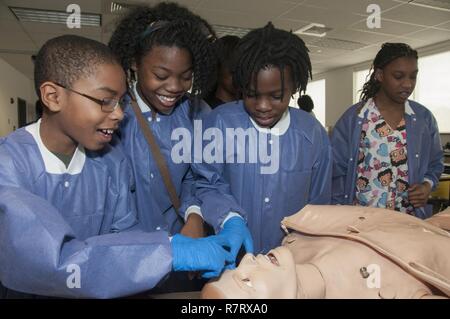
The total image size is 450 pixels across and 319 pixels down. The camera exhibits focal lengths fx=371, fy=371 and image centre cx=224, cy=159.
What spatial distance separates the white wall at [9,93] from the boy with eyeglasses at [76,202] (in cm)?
751

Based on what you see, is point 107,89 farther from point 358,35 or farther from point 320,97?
point 320,97

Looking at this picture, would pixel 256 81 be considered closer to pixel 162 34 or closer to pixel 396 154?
pixel 162 34

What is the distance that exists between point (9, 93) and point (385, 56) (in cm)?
967

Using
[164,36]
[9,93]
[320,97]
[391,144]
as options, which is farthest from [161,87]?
[320,97]

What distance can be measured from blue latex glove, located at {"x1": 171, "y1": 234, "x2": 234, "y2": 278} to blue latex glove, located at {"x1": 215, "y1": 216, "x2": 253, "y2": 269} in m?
0.08

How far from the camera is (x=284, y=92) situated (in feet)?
4.42

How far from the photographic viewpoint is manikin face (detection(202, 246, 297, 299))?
71 cm

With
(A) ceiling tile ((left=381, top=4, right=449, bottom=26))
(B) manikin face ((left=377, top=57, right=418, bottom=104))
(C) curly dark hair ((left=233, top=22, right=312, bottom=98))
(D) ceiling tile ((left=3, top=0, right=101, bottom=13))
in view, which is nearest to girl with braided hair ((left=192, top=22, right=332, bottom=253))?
(C) curly dark hair ((left=233, top=22, right=312, bottom=98))

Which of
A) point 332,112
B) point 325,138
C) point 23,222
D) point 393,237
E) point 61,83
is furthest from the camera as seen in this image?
point 332,112

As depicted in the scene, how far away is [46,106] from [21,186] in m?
0.24

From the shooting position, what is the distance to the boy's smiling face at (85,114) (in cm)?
103

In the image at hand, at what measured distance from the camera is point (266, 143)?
1406 mm

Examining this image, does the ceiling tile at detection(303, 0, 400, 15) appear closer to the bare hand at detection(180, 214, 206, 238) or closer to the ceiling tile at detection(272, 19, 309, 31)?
the ceiling tile at detection(272, 19, 309, 31)

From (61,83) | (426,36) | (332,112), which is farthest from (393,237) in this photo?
(332,112)
